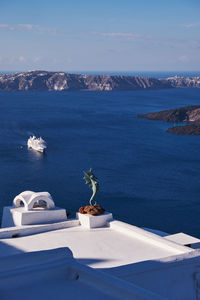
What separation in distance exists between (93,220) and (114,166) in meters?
32.3

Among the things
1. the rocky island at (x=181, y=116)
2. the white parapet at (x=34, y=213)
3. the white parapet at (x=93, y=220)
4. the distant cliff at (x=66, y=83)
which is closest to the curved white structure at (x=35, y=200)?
the white parapet at (x=34, y=213)

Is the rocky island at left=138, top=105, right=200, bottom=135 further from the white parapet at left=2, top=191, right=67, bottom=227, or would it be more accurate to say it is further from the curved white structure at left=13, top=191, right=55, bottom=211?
the white parapet at left=2, top=191, right=67, bottom=227

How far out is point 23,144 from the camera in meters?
55.1

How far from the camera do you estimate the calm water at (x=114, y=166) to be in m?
32.6

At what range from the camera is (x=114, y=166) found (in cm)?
4506

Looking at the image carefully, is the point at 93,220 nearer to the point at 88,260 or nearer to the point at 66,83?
the point at 88,260

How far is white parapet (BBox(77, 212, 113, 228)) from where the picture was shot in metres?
12.7

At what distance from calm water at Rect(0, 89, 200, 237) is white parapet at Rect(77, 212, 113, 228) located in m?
16.0

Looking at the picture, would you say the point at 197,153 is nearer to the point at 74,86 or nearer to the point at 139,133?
the point at 139,133

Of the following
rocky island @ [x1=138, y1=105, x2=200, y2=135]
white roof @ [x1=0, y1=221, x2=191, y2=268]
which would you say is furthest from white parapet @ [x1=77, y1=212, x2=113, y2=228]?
rocky island @ [x1=138, y1=105, x2=200, y2=135]

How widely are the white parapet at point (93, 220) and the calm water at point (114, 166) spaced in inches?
629

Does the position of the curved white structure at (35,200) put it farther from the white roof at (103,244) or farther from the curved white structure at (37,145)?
the curved white structure at (37,145)

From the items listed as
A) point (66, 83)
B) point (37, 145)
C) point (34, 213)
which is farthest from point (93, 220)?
point (66, 83)

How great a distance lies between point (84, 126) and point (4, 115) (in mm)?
17277
